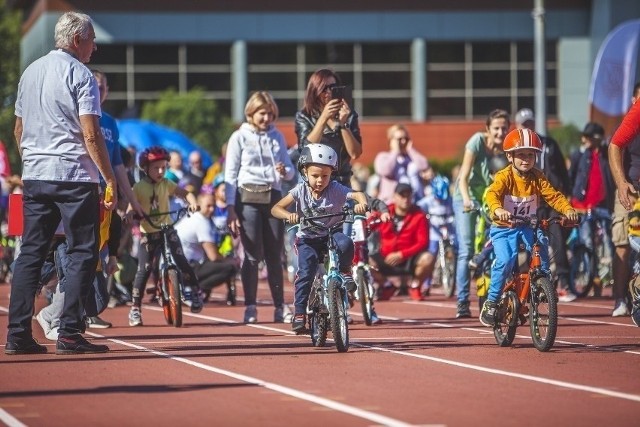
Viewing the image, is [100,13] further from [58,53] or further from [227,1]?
[58,53]

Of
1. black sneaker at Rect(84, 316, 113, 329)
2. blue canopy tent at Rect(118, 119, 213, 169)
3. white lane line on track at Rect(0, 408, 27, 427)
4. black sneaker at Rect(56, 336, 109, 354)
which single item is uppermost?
blue canopy tent at Rect(118, 119, 213, 169)

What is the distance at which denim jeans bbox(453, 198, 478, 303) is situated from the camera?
17.0 metres

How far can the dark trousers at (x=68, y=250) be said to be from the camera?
12.3m

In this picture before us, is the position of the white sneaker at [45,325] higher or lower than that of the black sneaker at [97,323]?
higher

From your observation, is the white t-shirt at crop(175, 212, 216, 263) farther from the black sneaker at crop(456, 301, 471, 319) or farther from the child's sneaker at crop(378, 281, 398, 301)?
the black sneaker at crop(456, 301, 471, 319)

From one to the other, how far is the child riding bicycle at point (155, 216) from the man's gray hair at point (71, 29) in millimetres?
3846

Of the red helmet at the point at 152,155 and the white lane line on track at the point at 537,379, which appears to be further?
the red helmet at the point at 152,155

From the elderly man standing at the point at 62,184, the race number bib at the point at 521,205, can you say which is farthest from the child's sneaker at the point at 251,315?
the elderly man standing at the point at 62,184

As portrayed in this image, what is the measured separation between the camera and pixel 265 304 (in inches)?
767

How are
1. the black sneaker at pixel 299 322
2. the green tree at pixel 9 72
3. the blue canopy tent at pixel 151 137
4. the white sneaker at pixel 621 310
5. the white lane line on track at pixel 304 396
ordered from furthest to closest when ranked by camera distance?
the green tree at pixel 9 72 → the blue canopy tent at pixel 151 137 → the white sneaker at pixel 621 310 → the black sneaker at pixel 299 322 → the white lane line on track at pixel 304 396

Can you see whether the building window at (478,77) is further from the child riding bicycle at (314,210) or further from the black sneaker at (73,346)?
the black sneaker at (73,346)

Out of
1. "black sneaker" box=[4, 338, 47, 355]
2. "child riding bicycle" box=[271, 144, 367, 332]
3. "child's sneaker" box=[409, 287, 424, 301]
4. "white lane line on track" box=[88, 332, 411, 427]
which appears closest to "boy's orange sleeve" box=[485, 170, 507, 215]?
"child riding bicycle" box=[271, 144, 367, 332]

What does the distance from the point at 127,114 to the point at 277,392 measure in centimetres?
2880

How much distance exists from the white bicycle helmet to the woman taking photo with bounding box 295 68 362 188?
1620 millimetres
